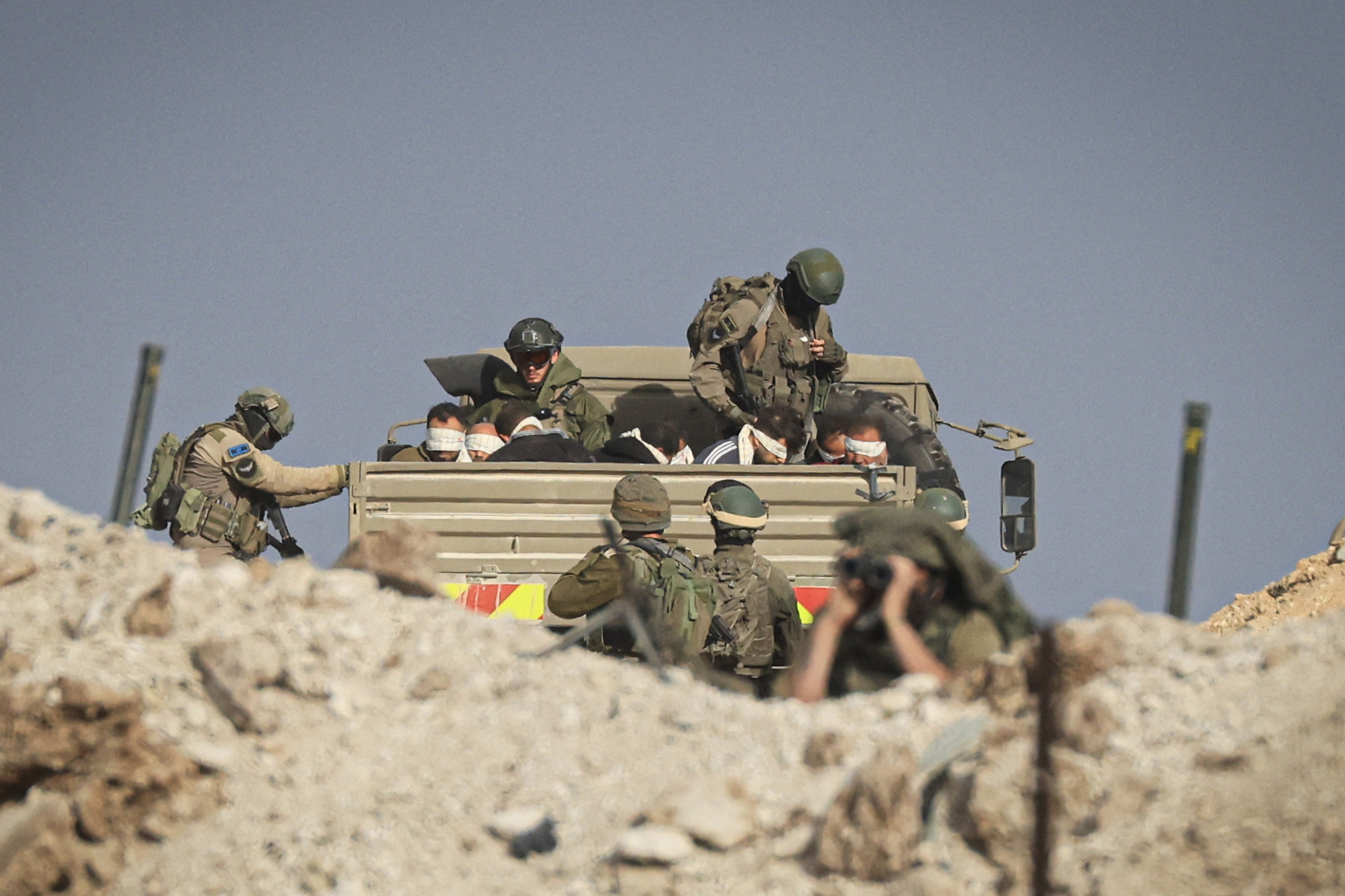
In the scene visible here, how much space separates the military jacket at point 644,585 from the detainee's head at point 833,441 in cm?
218

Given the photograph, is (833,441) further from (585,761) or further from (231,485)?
(585,761)

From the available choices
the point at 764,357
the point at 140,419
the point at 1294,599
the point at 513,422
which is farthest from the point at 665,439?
the point at 1294,599

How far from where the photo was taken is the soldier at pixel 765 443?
892 centimetres

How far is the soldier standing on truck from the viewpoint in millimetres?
9312

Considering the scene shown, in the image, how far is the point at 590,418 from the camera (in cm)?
1009

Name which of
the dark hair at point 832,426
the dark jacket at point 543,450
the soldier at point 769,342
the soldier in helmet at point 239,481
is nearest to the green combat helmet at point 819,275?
the soldier at point 769,342

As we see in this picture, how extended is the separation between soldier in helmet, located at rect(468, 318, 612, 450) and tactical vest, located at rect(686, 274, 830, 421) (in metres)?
0.68

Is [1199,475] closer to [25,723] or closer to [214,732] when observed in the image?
[214,732]

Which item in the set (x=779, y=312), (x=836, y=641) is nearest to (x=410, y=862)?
(x=836, y=641)

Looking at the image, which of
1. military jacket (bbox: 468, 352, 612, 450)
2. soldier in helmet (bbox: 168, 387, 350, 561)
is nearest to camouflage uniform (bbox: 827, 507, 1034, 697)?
soldier in helmet (bbox: 168, 387, 350, 561)

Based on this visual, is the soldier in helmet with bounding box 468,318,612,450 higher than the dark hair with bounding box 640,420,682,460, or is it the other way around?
the soldier in helmet with bounding box 468,318,612,450

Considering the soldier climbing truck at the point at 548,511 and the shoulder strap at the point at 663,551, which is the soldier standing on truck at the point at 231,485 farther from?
the shoulder strap at the point at 663,551

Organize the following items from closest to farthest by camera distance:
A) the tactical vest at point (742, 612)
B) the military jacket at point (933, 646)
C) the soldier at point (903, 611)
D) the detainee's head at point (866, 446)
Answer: the soldier at point (903, 611), the military jacket at point (933, 646), the tactical vest at point (742, 612), the detainee's head at point (866, 446)

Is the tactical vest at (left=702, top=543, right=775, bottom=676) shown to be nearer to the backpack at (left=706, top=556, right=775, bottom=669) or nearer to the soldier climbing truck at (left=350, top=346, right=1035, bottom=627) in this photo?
the backpack at (left=706, top=556, right=775, bottom=669)
